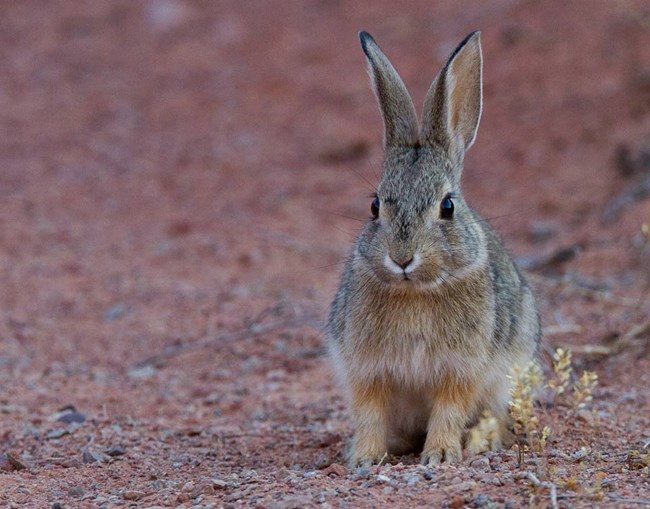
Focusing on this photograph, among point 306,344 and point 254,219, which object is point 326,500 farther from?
point 254,219

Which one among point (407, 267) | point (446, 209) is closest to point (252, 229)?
point (446, 209)

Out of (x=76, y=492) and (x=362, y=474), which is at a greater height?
(x=362, y=474)

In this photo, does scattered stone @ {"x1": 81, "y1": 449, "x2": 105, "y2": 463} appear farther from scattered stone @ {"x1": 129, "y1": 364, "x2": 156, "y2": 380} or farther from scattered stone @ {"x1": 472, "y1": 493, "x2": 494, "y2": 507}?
scattered stone @ {"x1": 472, "y1": 493, "x2": 494, "y2": 507}

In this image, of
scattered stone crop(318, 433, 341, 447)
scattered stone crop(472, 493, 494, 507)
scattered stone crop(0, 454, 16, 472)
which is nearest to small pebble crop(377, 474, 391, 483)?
scattered stone crop(472, 493, 494, 507)

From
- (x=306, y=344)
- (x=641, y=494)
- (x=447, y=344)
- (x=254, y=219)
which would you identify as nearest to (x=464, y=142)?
(x=447, y=344)

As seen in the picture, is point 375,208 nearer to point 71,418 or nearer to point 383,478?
point 383,478

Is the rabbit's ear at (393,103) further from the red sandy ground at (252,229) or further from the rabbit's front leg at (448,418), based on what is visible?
the red sandy ground at (252,229)
